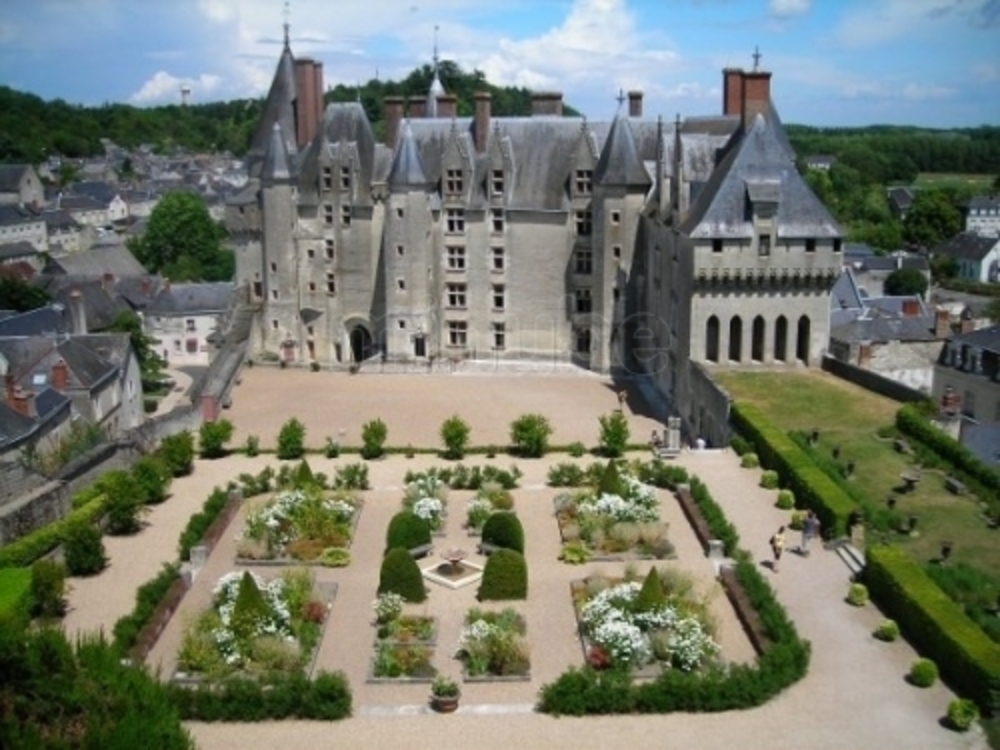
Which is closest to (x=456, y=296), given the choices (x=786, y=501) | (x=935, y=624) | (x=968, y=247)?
(x=786, y=501)

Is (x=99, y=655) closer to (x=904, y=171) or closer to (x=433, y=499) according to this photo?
(x=433, y=499)

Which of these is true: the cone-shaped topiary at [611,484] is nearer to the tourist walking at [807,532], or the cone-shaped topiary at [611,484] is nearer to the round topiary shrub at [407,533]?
the tourist walking at [807,532]

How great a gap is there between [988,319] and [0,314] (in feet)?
185

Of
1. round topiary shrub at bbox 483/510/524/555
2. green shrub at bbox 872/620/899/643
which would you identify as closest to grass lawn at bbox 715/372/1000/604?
green shrub at bbox 872/620/899/643

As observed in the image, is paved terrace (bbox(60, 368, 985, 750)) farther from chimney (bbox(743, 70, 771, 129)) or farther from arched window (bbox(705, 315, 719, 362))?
chimney (bbox(743, 70, 771, 129))

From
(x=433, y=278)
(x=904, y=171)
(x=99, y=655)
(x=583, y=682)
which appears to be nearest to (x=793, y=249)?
(x=433, y=278)

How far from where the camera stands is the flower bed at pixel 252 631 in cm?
2098

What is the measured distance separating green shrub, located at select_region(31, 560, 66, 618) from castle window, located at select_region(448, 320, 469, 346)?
1117 inches

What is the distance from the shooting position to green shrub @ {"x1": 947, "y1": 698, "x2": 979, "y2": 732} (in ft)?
60.2

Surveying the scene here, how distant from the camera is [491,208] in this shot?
49.0m

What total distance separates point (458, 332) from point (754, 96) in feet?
→ 57.6

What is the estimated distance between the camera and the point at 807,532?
1040 inches

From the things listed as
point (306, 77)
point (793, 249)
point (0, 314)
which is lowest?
point (0, 314)

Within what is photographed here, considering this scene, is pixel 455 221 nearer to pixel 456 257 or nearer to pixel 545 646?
pixel 456 257
